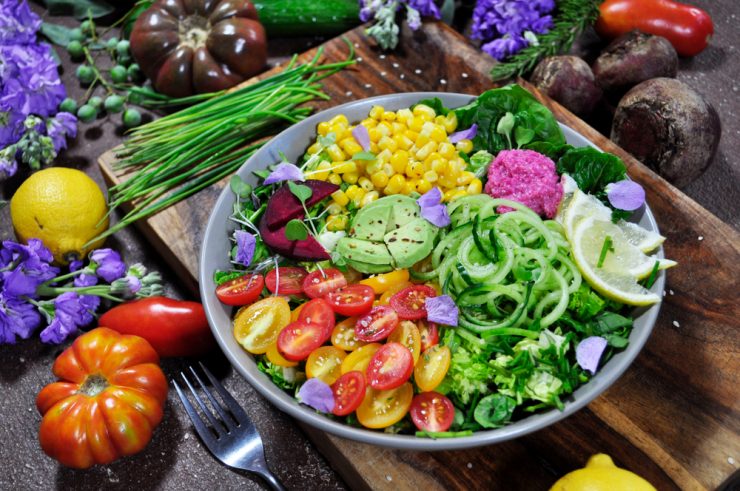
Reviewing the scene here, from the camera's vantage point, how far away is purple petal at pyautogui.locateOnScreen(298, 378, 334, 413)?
1705 millimetres

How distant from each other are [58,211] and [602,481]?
1766 mm

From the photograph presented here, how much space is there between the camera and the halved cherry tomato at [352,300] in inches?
72.2

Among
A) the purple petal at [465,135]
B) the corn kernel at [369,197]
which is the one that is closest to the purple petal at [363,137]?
the corn kernel at [369,197]

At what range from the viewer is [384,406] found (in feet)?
5.67

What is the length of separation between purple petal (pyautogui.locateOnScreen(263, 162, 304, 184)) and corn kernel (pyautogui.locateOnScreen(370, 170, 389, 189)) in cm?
21

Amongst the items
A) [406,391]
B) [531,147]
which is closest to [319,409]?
[406,391]

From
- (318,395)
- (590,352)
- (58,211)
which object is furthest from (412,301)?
(58,211)

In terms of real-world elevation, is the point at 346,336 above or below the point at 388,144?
below

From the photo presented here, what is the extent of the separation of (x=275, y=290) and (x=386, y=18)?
140 cm

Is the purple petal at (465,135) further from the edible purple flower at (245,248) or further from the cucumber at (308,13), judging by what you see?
the cucumber at (308,13)

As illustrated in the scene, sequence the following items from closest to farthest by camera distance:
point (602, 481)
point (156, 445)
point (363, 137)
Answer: point (602, 481) < point (156, 445) < point (363, 137)

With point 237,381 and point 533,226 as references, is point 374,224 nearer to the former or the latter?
point 533,226

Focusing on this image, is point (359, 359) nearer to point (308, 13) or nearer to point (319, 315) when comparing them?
point (319, 315)

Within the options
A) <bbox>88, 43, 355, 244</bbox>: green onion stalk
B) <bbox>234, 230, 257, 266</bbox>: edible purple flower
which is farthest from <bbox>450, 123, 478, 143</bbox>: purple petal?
<bbox>234, 230, 257, 266</bbox>: edible purple flower
